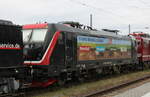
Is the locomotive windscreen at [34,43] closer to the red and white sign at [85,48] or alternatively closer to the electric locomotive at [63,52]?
the electric locomotive at [63,52]

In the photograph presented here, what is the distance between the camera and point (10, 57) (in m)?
10.8

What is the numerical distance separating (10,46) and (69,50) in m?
4.37

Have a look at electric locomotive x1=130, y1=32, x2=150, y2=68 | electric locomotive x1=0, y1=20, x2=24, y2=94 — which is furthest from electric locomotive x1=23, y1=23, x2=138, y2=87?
electric locomotive x1=130, y1=32, x2=150, y2=68

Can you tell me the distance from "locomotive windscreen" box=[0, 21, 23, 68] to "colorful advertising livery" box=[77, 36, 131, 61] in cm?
474

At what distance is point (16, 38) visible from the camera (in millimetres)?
11188

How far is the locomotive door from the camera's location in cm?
1448

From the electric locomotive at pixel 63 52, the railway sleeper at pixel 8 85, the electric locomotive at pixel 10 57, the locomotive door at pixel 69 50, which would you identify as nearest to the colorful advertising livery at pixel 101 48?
the electric locomotive at pixel 63 52

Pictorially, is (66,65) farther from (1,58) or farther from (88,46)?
(1,58)

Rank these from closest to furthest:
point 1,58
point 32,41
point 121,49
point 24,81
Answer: point 1,58, point 24,81, point 32,41, point 121,49

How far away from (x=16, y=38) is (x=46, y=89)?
382cm

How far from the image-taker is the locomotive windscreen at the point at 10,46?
34.5ft

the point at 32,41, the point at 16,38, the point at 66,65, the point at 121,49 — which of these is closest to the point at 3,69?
the point at 16,38

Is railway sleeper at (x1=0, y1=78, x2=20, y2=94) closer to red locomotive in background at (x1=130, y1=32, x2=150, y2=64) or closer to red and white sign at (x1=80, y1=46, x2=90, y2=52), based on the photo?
red and white sign at (x1=80, y1=46, x2=90, y2=52)

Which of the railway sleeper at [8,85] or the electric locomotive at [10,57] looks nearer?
the electric locomotive at [10,57]
